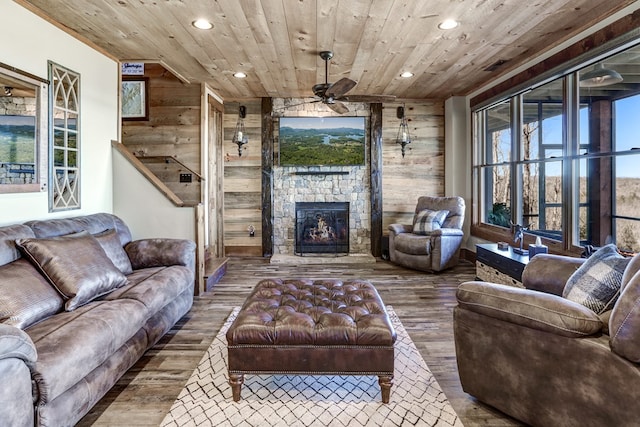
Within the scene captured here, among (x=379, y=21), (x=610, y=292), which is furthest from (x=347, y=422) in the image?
(x=379, y=21)

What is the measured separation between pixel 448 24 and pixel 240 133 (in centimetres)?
357

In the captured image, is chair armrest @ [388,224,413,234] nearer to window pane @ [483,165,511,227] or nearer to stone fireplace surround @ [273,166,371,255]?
stone fireplace surround @ [273,166,371,255]

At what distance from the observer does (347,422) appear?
1921 millimetres

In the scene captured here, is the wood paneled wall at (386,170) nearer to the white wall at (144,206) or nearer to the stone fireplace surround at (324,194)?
the stone fireplace surround at (324,194)

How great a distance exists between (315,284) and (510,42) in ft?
10.3

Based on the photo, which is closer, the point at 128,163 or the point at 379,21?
the point at 379,21

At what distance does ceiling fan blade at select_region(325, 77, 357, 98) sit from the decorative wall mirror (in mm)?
2479

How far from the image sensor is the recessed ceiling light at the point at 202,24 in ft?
10.4

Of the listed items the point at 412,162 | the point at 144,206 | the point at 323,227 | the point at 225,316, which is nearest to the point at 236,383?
the point at 225,316

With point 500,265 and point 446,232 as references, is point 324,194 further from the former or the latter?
point 500,265

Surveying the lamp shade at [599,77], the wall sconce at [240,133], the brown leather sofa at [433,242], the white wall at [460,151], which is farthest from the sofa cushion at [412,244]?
the wall sconce at [240,133]

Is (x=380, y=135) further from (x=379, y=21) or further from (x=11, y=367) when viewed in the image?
(x=11, y=367)

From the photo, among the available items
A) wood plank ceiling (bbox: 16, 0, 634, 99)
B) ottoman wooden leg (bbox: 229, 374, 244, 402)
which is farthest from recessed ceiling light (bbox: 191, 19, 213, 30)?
ottoman wooden leg (bbox: 229, 374, 244, 402)

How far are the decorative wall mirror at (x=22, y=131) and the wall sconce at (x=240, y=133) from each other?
2995 millimetres
